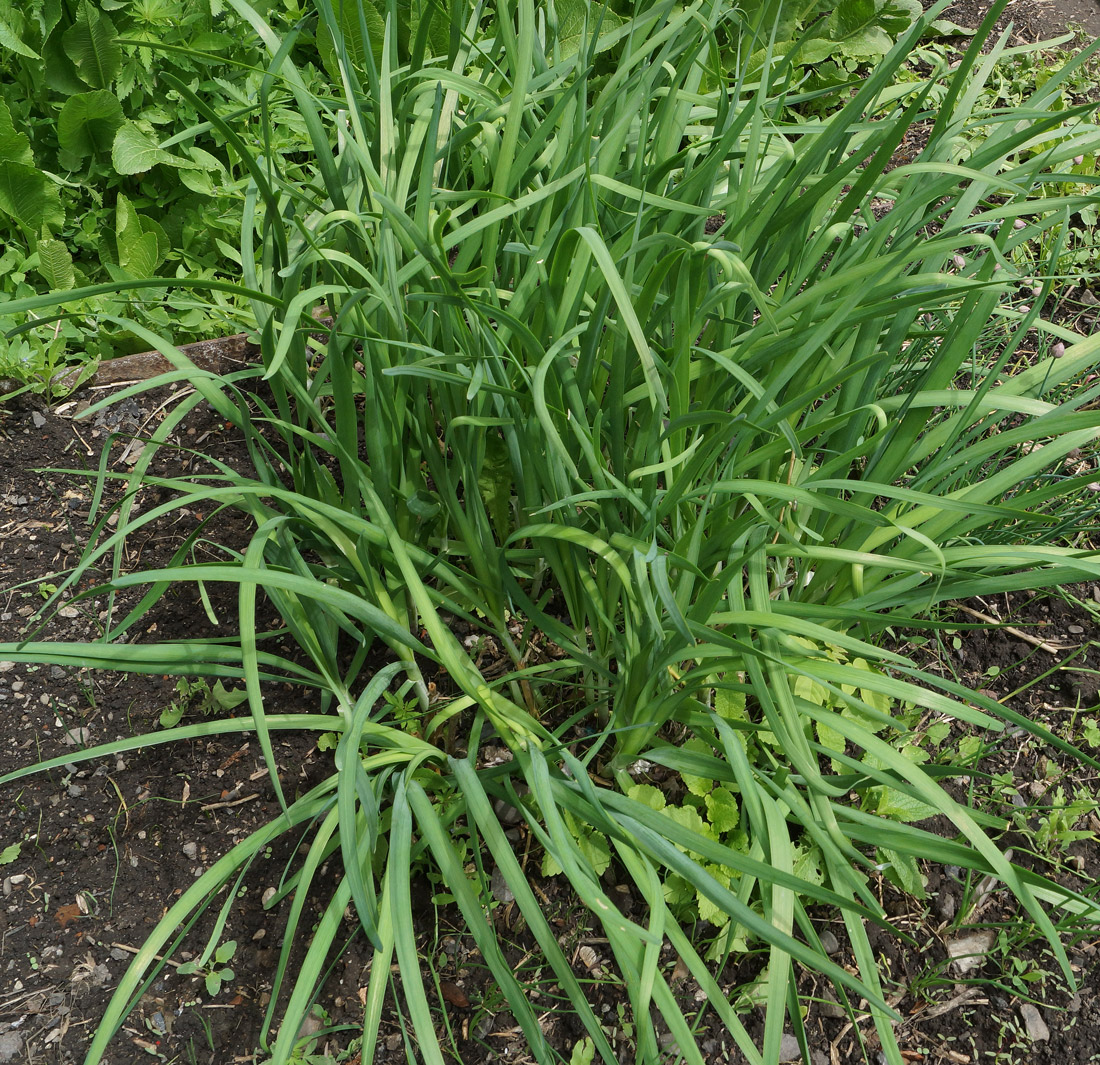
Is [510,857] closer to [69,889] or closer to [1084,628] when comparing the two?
[69,889]

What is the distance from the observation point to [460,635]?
168 cm

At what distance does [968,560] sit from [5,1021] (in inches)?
55.6

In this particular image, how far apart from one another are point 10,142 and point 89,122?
7.9 inches

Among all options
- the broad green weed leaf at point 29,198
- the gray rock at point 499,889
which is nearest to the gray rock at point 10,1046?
the gray rock at point 499,889

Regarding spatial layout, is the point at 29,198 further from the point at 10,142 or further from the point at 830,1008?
the point at 830,1008

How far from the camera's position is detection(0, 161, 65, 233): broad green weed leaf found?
2.12 m

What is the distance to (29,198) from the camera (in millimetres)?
→ 2162

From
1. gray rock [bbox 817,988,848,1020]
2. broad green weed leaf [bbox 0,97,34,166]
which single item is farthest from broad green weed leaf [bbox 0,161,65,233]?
gray rock [bbox 817,988,848,1020]

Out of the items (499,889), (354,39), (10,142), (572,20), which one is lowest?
(499,889)

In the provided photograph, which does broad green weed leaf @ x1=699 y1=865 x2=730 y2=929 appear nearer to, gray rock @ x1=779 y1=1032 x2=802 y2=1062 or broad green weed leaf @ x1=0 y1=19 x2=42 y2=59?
gray rock @ x1=779 y1=1032 x2=802 y2=1062

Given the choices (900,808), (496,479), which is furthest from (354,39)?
(900,808)

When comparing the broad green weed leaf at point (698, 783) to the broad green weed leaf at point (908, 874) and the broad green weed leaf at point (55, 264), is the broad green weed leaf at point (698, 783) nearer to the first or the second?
the broad green weed leaf at point (908, 874)

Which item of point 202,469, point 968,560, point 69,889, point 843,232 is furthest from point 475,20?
point 69,889

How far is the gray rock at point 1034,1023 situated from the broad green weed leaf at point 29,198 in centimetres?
247
